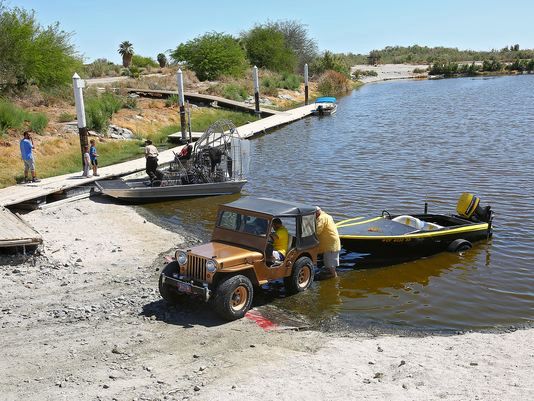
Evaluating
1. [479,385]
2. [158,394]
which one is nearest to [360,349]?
[479,385]

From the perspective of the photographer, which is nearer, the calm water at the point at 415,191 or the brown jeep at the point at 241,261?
the brown jeep at the point at 241,261

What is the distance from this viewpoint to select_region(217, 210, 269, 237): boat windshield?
10.3 meters

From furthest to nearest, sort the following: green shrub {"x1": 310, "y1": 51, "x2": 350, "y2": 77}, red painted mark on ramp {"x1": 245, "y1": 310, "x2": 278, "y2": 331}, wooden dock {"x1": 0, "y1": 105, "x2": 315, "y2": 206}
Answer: green shrub {"x1": 310, "y1": 51, "x2": 350, "y2": 77} → wooden dock {"x1": 0, "y1": 105, "x2": 315, "y2": 206} → red painted mark on ramp {"x1": 245, "y1": 310, "x2": 278, "y2": 331}

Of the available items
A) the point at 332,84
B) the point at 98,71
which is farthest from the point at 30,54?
the point at 332,84

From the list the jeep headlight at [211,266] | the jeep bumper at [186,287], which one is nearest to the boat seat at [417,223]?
the jeep headlight at [211,266]

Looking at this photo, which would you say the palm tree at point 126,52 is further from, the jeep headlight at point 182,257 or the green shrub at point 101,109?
the jeep headlight at point 182,257

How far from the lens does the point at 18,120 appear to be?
24.3m

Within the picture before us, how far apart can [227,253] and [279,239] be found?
128 cm

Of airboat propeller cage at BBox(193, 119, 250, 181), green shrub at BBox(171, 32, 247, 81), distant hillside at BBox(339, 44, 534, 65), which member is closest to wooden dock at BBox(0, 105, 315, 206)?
airboat propeller cage at BBox(193, 119, 250, 181)

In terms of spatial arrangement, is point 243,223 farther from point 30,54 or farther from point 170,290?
point 30,54

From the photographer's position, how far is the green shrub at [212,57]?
55188mm

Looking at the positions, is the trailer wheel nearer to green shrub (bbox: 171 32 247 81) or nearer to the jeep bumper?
the jeep bumper

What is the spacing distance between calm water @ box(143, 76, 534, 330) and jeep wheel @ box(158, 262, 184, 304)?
1.97 metres

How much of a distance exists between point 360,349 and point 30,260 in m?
7.32
